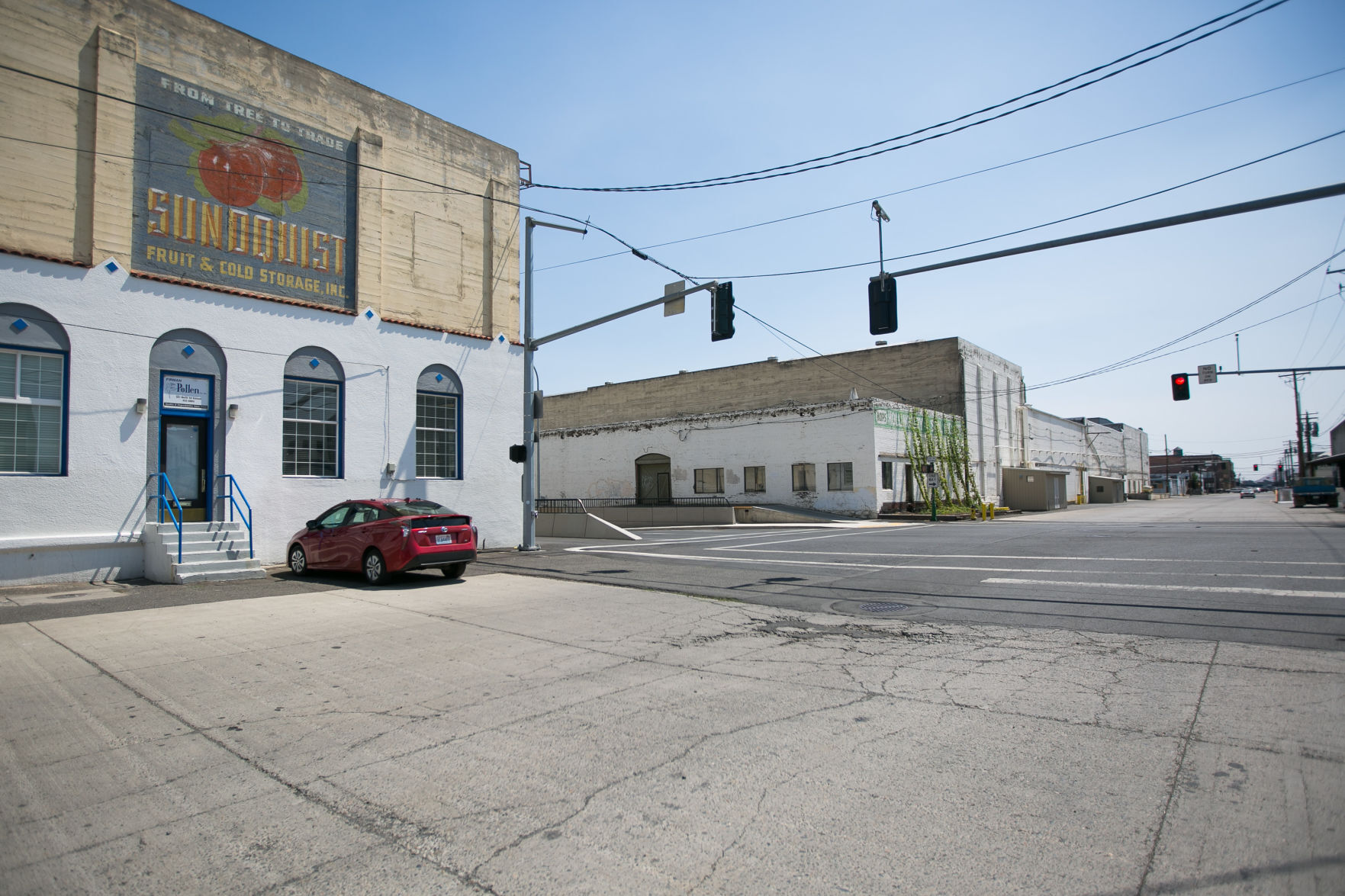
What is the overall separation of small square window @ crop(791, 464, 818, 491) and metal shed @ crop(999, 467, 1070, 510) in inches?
761

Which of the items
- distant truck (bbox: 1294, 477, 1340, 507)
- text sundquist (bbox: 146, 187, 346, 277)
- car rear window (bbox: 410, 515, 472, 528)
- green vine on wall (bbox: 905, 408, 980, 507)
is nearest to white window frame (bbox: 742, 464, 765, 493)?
green vine on wall (bbox: 905, 408, 980, 507)

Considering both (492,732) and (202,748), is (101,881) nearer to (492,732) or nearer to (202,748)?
(202,748)

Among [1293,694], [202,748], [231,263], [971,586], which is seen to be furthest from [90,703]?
[231,263]

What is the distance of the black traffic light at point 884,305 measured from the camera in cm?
1430

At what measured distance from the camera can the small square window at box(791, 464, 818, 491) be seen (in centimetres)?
3816

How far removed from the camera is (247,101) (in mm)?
16328

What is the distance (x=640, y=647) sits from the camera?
803 cm

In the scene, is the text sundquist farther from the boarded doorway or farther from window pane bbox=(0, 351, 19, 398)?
the boarded doorway

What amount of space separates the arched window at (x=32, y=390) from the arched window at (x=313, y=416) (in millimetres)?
3906

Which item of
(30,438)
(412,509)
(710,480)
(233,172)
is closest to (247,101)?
(233,172)

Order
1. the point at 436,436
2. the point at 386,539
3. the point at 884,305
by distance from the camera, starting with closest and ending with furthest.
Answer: the point at 386,539 < the point at 884,305 < the point at 436,436

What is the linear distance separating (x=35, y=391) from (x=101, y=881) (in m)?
13.5

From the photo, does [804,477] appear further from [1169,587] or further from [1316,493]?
[1316,493]

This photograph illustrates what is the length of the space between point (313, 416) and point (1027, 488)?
46.9 m
